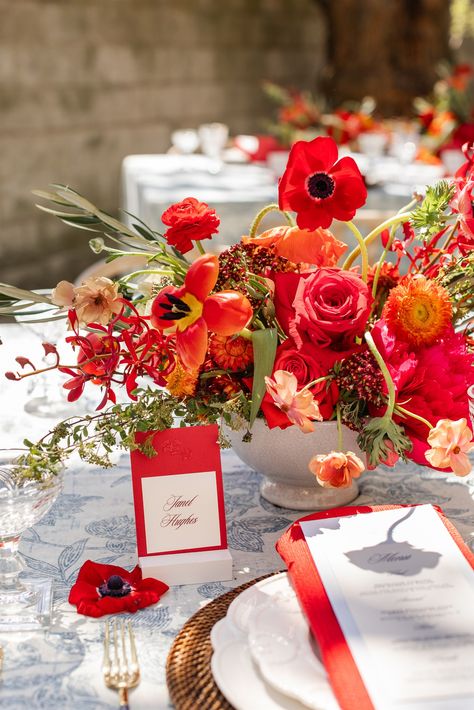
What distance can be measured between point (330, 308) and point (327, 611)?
295 mm

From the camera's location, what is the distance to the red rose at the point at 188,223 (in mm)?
920

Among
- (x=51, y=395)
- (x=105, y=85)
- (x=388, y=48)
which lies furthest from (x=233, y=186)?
(x=388, y=48)

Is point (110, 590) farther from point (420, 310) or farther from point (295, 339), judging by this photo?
point (420, 310)

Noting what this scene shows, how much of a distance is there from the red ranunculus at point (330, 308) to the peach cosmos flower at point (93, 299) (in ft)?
0.60

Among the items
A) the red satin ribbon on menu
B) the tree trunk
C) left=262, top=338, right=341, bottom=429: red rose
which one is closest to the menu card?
the red satin ribbon on menu

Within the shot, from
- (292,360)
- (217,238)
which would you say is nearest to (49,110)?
(217,238)

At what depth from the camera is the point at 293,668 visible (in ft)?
2.31

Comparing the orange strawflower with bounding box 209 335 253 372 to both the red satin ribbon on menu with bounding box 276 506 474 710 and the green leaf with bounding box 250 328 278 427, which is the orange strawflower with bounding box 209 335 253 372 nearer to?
the green leaf with bounding box 250 328 278 427

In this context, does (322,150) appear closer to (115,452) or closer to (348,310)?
(348,310)

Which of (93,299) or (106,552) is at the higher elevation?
(93,299)

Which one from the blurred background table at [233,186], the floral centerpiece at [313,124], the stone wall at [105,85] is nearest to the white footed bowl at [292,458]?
the blurred background table at [233,186]

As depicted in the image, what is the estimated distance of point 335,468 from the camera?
833 mm

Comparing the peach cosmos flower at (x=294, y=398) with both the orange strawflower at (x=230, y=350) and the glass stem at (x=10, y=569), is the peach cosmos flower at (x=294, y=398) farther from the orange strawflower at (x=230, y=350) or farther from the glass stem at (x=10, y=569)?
the glass stem at (x=10, y=569)

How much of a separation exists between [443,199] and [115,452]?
0.59 m
